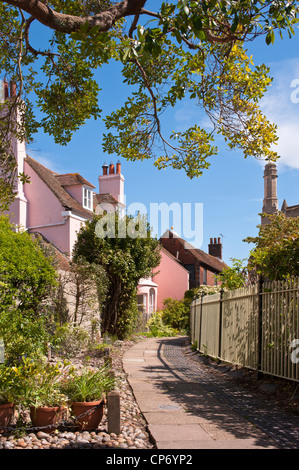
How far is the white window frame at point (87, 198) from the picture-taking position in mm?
22431

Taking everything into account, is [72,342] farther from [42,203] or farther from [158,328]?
[158,328]

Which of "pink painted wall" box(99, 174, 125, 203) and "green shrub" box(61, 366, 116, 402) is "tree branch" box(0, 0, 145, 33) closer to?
"green shrub" box(61, 366, 116, 402)

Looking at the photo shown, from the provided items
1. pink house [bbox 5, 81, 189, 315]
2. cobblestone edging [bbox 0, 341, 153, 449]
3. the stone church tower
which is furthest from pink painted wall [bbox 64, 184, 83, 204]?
the stone church tower

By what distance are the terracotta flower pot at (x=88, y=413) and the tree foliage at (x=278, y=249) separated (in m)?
4.22

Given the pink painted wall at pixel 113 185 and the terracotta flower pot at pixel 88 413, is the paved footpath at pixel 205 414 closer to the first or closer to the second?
the terracotta flower pot at pixel 88 413

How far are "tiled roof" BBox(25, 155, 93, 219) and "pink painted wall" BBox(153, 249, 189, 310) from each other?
14012mm

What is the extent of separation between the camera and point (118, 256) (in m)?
15.7

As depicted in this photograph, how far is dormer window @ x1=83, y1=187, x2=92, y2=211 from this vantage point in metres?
22.4

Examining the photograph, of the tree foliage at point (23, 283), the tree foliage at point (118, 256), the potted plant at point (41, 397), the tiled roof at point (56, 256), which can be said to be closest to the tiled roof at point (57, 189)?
the tiled roof at point (56, 256)

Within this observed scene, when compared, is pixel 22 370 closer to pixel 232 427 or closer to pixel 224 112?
pixel 232 427

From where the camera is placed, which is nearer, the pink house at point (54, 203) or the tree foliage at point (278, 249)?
the tree foliage at point (278, 249)

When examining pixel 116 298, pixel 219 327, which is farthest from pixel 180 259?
pixel 219 327

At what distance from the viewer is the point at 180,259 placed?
38375 millimetres

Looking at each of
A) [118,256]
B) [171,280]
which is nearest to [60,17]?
[118,256]
